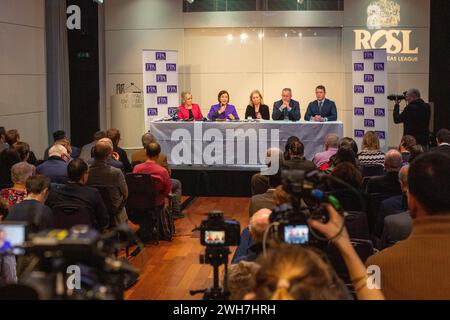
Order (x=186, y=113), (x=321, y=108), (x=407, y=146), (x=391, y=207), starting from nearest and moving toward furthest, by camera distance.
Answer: (x=391, y=207) < (x=407, y=146) < (x=186, y=113) < (x=321, y=108)

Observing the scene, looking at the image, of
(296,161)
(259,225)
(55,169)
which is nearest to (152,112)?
(55,169)

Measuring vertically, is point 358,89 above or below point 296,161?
above

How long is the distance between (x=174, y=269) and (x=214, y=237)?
10.1 ft

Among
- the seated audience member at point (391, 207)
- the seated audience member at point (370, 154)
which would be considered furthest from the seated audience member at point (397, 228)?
the seated audience member at point (370, 154)

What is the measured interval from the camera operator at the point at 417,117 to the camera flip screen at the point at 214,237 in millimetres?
6952

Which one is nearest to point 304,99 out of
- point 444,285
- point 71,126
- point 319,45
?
point 319,45

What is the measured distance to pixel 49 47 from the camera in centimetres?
1228

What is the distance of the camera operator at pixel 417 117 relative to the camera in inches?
375

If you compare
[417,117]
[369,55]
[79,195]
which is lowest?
[79,195]

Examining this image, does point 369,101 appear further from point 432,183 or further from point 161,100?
point 432,183

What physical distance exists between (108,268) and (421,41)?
36.4ft

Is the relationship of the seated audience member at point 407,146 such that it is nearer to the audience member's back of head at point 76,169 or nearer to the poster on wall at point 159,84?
the audience member's back of head at point 76,169

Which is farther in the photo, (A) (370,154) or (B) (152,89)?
(B) (152,89)

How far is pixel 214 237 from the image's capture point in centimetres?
320
